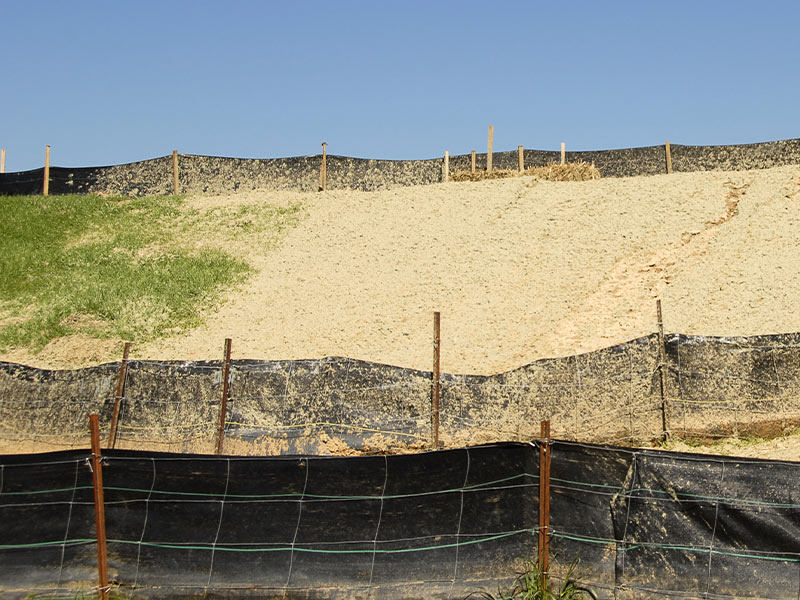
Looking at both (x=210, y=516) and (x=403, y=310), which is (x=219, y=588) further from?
(x=403, y=310)

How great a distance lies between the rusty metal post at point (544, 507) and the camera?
7.53 meters

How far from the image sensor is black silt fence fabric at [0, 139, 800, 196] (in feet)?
99.6

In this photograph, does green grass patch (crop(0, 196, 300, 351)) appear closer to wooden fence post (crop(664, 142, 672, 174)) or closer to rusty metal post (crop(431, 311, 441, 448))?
rusty metal post (crop(431, 311, 441, 448))

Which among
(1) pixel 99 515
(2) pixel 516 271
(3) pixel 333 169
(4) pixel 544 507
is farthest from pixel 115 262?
(4) pixel 544 507

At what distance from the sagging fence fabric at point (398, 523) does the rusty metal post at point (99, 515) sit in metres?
0.17

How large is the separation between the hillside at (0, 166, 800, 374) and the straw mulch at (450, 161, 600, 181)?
668mm

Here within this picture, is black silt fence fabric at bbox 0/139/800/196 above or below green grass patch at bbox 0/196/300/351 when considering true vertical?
above

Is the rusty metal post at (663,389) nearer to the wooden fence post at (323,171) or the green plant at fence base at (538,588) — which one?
the green plant at fence base at (538,588)

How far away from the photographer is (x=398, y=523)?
25.5 feet

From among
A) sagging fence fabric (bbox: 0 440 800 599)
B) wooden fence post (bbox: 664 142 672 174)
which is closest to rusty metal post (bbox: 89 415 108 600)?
sagging fence fabric (bbox: 0 440 800 599)

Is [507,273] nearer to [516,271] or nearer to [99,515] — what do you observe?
[516,271]

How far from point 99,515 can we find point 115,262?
69.7ft

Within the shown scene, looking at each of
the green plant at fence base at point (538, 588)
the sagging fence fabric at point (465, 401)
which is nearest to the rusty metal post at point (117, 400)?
the sagging fence fabric at point (465, 401)

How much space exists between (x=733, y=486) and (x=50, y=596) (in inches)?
228
